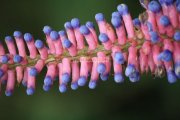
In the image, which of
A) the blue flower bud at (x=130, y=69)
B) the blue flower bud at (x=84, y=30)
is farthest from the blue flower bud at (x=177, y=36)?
the blue flower bud at (x=84, y=30)

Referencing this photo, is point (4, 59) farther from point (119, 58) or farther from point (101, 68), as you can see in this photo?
point (119, 58)

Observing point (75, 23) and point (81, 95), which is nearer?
point (75, 23)

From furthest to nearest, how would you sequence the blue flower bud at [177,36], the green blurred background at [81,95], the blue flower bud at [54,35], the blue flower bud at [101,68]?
the green blurred background at [81,95] → the blue flower bud at [54,35] → the blue flower bud at [101,68] → the blue flower bud at [177,36]

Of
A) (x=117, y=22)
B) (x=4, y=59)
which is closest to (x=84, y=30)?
(x=117, y=22)

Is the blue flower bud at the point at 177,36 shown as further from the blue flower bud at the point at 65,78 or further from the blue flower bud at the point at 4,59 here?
the blue flower bud at the point at 4,59

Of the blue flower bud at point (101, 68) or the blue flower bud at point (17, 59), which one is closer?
the blue flower bud at point (101, 68)

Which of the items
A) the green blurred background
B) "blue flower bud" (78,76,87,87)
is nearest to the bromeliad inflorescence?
"blue flower bud" (78,76,87,87)

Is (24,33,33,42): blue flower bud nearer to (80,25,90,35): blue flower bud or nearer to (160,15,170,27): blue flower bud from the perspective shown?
(80,25,90,35): blue flower bud
